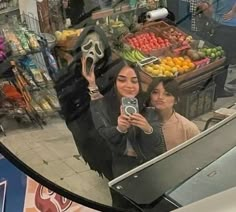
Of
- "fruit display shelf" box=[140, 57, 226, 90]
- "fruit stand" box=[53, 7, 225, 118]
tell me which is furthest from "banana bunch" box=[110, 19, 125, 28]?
"fruit display shelf" box=[140, 57, 226, 90]

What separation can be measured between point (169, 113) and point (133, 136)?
90 mm

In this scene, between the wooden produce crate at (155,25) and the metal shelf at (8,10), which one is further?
the wooden produce crate at (155,25)

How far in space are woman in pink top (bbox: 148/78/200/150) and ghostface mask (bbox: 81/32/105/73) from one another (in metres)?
0.13

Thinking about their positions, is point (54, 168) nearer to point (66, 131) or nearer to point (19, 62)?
point (66, 131)

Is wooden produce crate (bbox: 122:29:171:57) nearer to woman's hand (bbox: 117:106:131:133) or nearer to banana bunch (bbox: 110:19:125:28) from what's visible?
banana bunch (bbox: 110:19:125:28)

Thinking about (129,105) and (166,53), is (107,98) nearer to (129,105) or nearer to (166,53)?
(129,105)

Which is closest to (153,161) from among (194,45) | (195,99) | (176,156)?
(176,156)

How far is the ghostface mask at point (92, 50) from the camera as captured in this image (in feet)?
3.08

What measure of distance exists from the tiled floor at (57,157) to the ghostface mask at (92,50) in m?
0.13

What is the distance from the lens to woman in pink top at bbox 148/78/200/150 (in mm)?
989

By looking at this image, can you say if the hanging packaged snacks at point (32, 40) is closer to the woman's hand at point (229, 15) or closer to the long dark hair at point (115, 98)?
the long dark hair at point (115, 98)

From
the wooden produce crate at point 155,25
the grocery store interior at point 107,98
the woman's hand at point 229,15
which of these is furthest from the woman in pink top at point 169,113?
the woman's hand at point 229,15

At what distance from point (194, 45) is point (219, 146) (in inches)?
9.8

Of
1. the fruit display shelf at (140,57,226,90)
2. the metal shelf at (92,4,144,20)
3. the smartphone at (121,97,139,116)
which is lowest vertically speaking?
the smartphone at (121,97,139,116)
